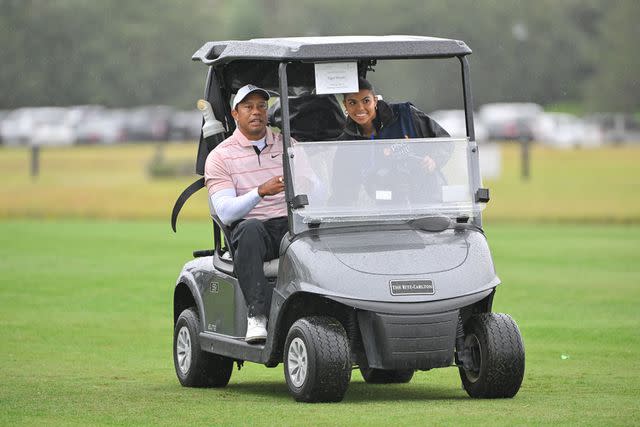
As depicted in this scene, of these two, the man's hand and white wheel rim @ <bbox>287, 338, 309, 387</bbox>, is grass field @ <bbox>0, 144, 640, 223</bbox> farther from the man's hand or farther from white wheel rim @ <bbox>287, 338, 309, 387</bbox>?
white wheel rim @ <bbox>287, 338, 309, 387</bbox>

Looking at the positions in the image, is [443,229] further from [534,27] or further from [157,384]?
[534,27]

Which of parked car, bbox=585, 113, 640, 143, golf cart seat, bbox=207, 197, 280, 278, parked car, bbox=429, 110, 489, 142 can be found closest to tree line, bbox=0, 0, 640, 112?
parked car, bbox=429, 110, 489, 142

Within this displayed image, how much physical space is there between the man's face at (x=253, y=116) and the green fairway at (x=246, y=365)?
166 cm

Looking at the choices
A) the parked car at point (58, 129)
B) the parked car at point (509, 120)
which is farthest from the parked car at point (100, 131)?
the parked car at point (509, 120)

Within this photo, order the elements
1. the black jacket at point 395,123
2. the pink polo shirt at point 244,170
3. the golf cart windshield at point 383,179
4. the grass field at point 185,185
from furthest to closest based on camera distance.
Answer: the grass field at point 185,185 → the black jacket at point 395,123 → the pink polo shirt at point 244,170 → the golf cart windshield at point 383,179

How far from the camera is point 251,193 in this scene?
9625 millimetres

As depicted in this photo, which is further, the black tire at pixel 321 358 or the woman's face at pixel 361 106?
the woman's face at pixel 361 106

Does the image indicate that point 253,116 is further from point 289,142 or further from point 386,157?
point 386,157

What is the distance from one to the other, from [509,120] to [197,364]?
6602cm

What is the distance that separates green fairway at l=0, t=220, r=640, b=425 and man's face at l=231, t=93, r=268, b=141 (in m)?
1.66

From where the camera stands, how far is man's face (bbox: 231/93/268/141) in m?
10.0

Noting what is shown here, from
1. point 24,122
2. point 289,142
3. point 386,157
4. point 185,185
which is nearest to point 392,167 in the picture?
point 386,157

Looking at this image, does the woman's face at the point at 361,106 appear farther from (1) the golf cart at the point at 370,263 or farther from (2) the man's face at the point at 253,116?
(2) the man's face at the point at 253,116

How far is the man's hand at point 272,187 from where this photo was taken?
31.2 feet
